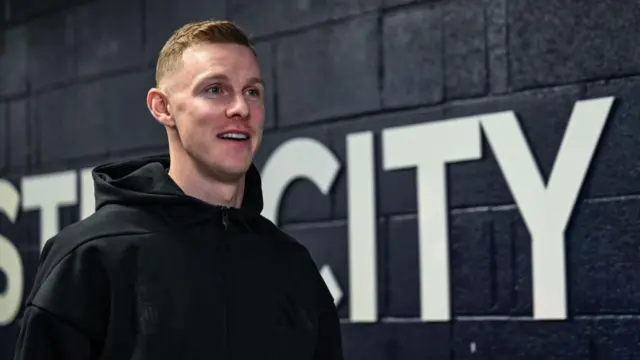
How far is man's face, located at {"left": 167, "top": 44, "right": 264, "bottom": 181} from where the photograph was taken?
4.59 feet

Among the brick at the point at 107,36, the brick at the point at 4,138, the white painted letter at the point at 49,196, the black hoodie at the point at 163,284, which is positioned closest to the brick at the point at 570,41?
the black hoodie at the point at 163,284

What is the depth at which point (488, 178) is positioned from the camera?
212cm

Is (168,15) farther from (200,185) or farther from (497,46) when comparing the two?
(200,185)

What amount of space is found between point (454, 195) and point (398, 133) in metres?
0.22

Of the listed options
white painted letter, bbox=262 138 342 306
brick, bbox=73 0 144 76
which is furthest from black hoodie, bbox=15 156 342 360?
brick, bbox=73 0 144 76

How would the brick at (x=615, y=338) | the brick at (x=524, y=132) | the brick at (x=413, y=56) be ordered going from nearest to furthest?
the brick at (x=615, y=338) → the brick at (x=524, y=132) → the brick at (x=413, y=56)

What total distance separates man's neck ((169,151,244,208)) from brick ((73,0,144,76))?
5.12 ft

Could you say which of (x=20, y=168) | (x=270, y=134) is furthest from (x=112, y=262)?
(x=20, y=168)

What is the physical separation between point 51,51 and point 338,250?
135cm

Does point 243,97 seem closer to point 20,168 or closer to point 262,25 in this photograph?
point 262,25

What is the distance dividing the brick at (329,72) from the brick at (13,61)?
1142mm

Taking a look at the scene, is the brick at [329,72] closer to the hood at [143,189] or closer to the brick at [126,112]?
the brick at [126,112]

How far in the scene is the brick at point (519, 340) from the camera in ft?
6.43

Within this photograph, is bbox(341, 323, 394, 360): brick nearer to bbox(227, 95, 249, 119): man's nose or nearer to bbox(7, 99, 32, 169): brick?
bbox(227, 95, 249, 119): man's nose
